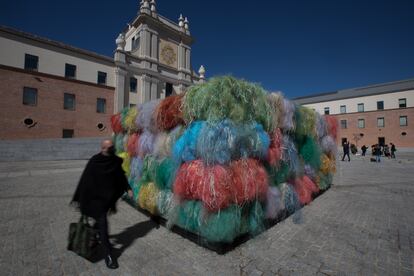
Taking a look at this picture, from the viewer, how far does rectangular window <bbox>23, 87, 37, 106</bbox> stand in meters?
19.7

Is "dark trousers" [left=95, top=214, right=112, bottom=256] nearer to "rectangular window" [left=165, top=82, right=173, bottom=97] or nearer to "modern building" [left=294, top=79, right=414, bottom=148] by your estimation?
"rectangular window" [left=165, top=82, right=173, bottom=97]

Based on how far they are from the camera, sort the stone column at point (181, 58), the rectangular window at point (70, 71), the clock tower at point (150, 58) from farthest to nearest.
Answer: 1. the stone column at point (181, 58)
2. the clock tower at point (150, 58)
3. the rectangular window at point (70, 71)

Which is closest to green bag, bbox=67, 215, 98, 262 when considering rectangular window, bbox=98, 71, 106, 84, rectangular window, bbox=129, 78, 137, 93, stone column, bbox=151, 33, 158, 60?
rectangular window, bbox=98, 71, 106, 84

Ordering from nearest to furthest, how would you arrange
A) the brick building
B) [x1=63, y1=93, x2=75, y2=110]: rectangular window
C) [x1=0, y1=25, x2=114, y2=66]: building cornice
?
the brick building, [x1=0, y1=25, x2=114, y2=66]: building cornice, [x1=63, y1=93, x2=75, y2=110]: rectangular window

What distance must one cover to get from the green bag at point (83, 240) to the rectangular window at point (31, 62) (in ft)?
79.7

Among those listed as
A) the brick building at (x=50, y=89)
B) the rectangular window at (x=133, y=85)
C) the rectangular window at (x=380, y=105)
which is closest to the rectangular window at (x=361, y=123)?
the rectangular window at (x=380, y=105)

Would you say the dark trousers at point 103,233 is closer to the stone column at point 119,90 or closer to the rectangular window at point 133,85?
the stone column at point 119,90

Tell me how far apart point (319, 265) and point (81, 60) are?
27.5m

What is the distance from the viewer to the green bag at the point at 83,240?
2852mm

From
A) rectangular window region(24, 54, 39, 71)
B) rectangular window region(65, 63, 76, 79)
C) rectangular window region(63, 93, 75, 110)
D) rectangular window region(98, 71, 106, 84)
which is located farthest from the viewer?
rectangular window region(98, 71, 106, 84)

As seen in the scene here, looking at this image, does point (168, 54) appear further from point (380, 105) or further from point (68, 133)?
point (380, 105)

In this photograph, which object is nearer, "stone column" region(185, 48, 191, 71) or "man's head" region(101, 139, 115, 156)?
"man's head" region(101, 139, 115, 156)

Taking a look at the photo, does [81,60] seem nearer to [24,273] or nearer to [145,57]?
[145,57]

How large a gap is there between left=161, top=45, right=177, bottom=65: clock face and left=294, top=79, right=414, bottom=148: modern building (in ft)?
101
